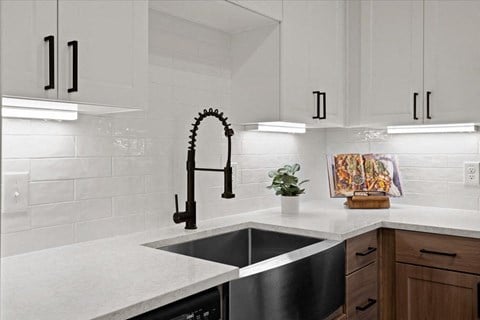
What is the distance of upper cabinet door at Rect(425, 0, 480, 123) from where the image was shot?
2178mm

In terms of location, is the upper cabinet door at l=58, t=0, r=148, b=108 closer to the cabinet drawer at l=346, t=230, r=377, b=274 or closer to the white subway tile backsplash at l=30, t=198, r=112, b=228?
the white subway tile backsplash at l=30, t=198, r=112, b=228

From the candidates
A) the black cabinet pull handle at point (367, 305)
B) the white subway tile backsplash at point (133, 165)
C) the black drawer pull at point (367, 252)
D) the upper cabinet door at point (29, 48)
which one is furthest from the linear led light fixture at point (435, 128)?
the upper cabinet door at point (29, 48)

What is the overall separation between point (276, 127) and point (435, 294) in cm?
113

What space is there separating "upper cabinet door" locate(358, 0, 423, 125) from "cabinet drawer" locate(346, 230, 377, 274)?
73 cm

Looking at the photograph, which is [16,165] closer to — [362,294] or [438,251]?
[362,294]

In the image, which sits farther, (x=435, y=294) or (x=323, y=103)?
(x=323, y=103)

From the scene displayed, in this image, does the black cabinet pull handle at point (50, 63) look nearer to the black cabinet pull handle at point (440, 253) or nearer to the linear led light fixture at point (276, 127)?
the linear led light fixture at point (276, 127)

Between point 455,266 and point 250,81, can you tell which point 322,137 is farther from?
point 455,266

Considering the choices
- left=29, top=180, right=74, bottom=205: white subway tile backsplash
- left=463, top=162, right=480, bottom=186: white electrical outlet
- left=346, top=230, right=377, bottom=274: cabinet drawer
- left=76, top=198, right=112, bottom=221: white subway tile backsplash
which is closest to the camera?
left=29, top=180, right=74, bottom=205: white subway tile backsplash

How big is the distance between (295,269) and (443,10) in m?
1.61

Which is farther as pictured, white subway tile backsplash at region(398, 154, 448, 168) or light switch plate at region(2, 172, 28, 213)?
white subway tile backsplash at region(398, 154, 448, 168)

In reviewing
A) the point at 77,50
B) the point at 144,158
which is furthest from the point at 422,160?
the point at 77,50

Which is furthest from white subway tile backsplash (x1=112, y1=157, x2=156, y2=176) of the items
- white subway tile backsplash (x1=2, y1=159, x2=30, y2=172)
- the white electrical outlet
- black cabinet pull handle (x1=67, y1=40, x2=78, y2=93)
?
the white electrical outlet

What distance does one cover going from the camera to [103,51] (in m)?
1.35
